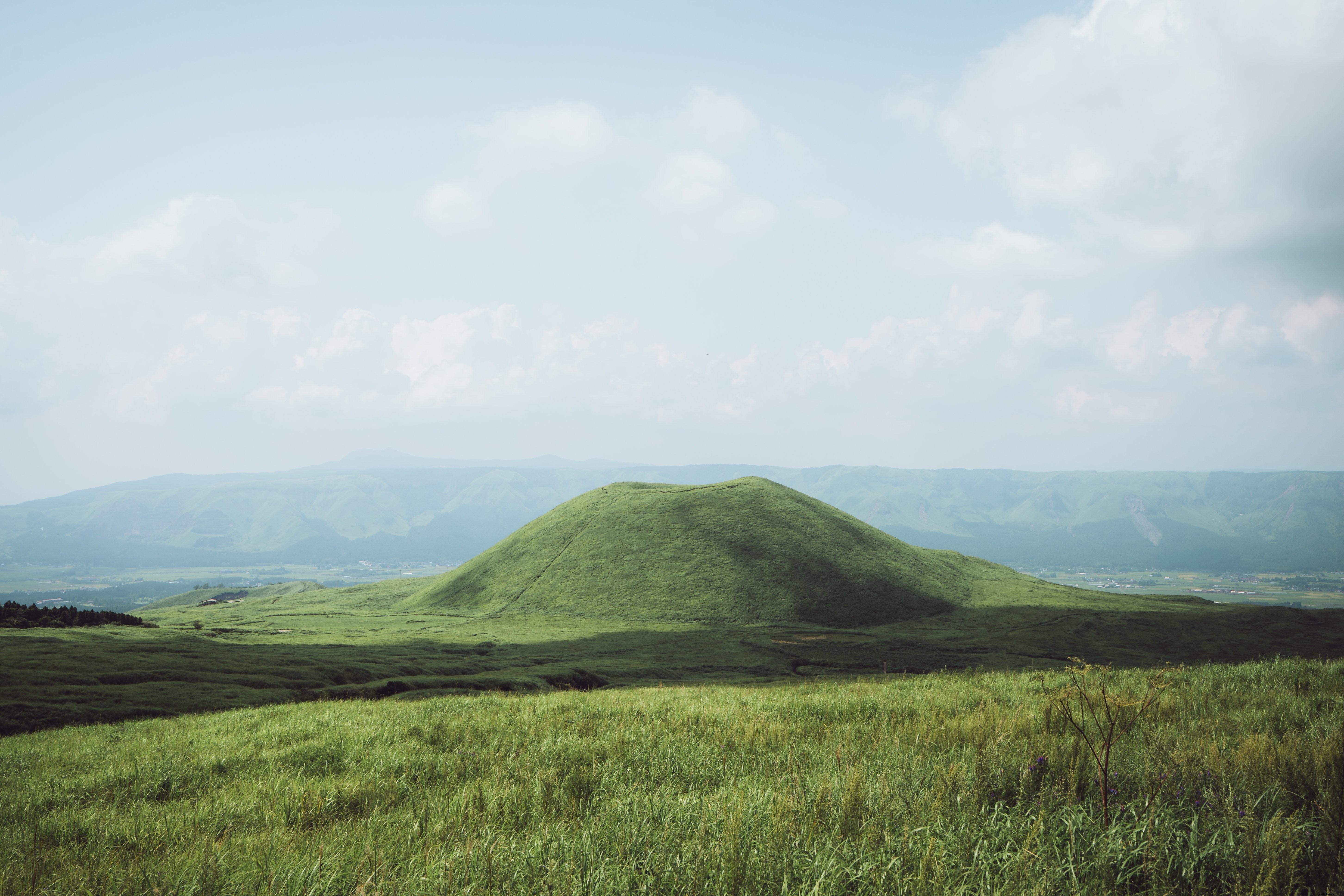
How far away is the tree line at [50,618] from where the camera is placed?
48344 mm

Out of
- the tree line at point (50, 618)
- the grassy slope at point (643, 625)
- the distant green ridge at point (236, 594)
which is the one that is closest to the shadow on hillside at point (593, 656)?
the grassy slope at point (643, 625)

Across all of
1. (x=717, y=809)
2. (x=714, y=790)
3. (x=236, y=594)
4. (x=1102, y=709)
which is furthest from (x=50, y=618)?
(x=236, y=594)

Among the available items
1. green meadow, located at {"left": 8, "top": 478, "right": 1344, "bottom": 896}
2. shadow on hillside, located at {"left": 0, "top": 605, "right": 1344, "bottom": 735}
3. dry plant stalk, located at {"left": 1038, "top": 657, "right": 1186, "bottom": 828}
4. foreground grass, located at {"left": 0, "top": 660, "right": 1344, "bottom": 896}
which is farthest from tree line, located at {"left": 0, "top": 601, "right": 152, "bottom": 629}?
dry plant stalk, located at {"left": 1038, "top": 657, "right": 1186, "bottom": 828}

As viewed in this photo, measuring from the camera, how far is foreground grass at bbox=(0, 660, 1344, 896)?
3912mm

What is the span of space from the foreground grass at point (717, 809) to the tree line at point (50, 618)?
57077 mm

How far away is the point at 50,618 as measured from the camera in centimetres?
5072

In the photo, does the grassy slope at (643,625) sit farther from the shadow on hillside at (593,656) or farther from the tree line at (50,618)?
the tree line at (50,618)

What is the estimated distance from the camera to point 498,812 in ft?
18.1

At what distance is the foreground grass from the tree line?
57077mm

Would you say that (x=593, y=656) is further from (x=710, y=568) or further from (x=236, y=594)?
(x=236, y=594)

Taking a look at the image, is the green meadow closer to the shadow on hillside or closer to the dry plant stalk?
the dry plant stalk

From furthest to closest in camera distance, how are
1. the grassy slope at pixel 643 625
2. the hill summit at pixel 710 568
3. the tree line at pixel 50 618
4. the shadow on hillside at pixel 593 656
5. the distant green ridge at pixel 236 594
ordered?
the distant green ridge at pixel 236 594 < the hill summit at pixel 710 568 < the tree line at pixel 50 618 < the grassy slope at pixel 643 625 < the shadow on hillside at pixel 593 656

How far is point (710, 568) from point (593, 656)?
4950cm

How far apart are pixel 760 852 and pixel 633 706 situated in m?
9.05
